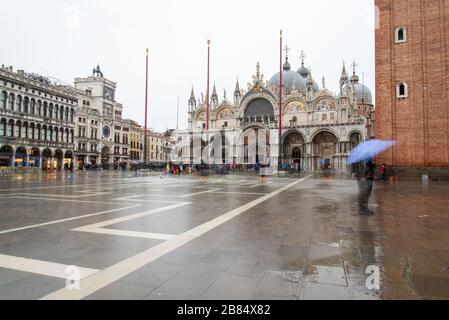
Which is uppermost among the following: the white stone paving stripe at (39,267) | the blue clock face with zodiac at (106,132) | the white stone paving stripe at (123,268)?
the blue clock face with zodiac at (106,132)

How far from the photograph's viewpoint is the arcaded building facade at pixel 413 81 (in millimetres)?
24578

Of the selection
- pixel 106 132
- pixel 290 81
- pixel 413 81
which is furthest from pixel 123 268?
pixel 106 132

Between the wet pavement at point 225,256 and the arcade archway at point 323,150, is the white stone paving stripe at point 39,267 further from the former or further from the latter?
the arcade archway at point 323,150

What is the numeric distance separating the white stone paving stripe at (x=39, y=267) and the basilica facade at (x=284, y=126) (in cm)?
5156

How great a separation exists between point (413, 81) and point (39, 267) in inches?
1165

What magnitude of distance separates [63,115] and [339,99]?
53.8 meters

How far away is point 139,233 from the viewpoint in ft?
19.0

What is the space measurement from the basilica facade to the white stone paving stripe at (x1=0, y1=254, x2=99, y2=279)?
51.6 m

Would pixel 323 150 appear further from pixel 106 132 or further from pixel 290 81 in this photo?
pixel 106 132

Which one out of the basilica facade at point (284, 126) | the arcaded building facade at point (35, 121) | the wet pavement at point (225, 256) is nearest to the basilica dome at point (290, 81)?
the basilica facade at point (284, 126)

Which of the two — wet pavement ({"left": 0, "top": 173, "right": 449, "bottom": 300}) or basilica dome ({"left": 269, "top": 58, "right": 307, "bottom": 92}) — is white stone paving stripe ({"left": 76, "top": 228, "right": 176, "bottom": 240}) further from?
basilica dome ({"left": 269, "top": 58, "right": 307, "bottom": 92})

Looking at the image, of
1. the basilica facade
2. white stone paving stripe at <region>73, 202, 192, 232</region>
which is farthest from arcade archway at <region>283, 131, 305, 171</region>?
white stone paving stripe at <region>73, 202, 192, 232</region>

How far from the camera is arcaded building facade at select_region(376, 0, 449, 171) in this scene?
80.6 feet
